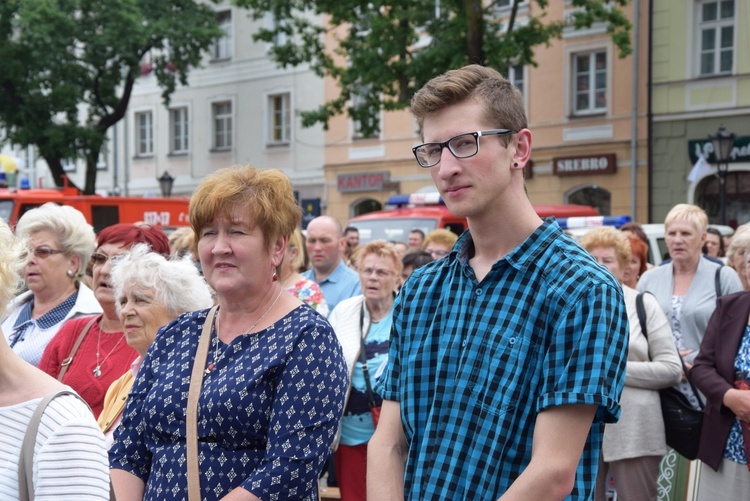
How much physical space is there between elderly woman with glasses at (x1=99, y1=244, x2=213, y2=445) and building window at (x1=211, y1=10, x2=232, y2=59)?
29.4 meters

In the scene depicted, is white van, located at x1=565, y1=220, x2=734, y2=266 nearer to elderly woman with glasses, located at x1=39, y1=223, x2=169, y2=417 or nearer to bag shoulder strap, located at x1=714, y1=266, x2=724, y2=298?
bag shoulder strap, located at x1=714, y1=266, x2=724, y2=298

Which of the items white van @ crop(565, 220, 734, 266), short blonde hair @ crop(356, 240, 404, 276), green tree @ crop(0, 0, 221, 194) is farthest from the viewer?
green tree @ crop(0, 0, 221, 194)

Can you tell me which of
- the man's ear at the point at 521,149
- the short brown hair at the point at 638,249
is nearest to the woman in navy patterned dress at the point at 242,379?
the man's ear at the point at 521,149

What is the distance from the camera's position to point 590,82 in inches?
998

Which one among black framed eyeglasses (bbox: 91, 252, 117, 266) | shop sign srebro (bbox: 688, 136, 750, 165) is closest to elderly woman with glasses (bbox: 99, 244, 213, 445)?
black framed eyeglasses (bbox: 91, 252, 117, 266)

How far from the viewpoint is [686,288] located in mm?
7598

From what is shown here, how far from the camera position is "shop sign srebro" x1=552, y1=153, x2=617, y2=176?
24.6m

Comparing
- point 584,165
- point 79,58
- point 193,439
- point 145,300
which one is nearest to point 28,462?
point 193,439

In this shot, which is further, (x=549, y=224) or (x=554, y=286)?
(x=549, y=224)

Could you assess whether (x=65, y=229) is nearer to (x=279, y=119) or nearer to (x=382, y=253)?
(x=382, y=253)

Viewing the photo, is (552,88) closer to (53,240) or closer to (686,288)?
(686,288)

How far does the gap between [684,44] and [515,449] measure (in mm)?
22858

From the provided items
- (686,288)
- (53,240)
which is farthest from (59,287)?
(686,288)

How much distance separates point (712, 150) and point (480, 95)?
71.7ft
